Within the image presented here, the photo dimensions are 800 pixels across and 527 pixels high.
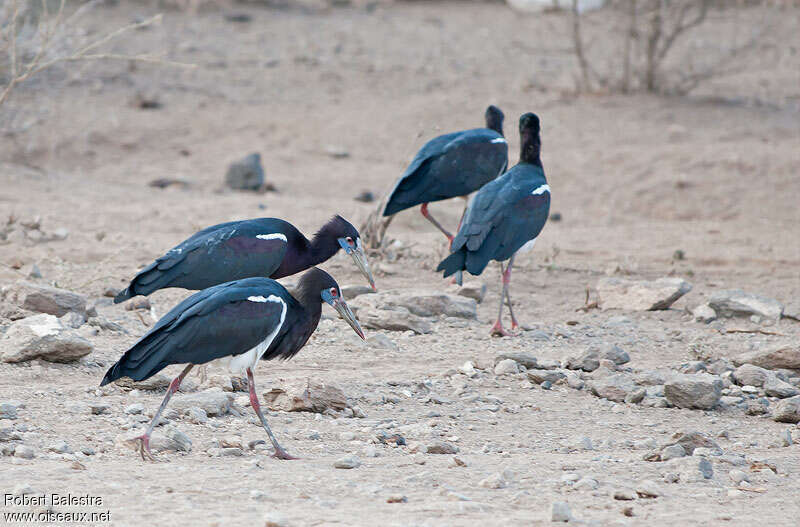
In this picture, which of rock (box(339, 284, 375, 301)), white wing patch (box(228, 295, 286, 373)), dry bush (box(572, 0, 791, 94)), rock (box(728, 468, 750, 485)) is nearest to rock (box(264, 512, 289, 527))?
white wing patch (box(228, 295, 286, 373))

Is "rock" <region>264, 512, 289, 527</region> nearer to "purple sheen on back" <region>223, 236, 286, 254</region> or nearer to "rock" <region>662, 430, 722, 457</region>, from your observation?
"rock" <region>662, 430, 722, 457</region>

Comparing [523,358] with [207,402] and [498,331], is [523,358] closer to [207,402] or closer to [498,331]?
[498,331]

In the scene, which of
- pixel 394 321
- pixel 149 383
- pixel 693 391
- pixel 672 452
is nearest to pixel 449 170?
pixel 394 321

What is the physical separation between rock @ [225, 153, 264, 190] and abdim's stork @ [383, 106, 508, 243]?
3.39 metres

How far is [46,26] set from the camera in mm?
8305

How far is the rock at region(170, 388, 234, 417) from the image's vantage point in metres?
5.32

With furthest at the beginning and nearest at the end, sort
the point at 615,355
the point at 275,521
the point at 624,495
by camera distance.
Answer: the point at 615,355 → the point at 624,495 → the point at 275,521

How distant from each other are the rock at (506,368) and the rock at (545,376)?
4.1 inches

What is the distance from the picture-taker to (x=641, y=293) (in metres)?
8.05

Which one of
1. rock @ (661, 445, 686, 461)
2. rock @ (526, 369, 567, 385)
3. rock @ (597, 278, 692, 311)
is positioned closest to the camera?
rock @ (661, 445, 686, 461)

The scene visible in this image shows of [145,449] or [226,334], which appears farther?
[226,334]

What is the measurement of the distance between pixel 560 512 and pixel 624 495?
51 centimetres

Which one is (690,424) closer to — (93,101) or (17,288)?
(17,288)

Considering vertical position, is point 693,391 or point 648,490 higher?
point 648,490
